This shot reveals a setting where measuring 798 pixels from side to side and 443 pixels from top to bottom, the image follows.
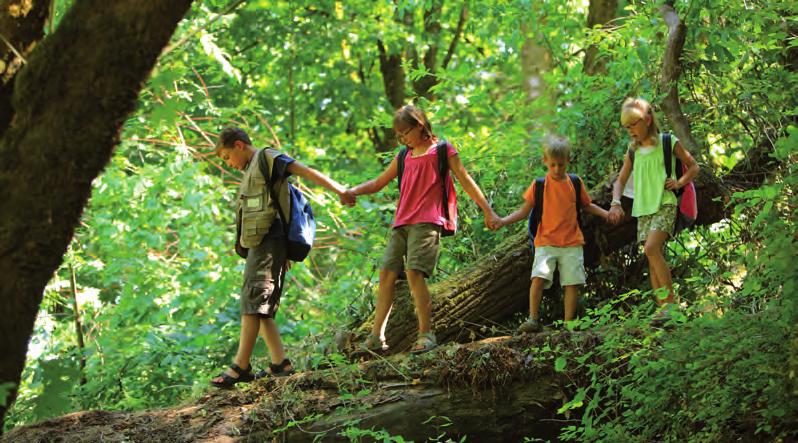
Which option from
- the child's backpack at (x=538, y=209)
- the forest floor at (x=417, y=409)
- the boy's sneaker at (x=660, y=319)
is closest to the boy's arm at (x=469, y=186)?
the child's backpack at (x=538, y=209)

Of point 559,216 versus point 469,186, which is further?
point 559,216

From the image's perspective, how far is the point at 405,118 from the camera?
569 cm

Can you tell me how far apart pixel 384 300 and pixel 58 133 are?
3.58m

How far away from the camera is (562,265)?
581 centimetres

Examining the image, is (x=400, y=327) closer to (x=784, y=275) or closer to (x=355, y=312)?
(x=355, y=312)

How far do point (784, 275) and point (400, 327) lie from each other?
3.07m

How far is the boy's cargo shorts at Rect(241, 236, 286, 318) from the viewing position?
5598mm

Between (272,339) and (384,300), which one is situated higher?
(384,300)

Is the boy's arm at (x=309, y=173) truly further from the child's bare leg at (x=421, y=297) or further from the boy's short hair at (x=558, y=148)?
the boy's short hair at (x=558, y=148)

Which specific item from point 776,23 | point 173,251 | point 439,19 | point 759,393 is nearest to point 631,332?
point 759,393

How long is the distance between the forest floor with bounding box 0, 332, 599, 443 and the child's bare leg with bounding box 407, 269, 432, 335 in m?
0.33

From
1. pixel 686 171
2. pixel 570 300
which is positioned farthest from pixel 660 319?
pixel 686 171

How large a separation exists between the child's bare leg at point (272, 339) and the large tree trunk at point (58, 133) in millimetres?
3351

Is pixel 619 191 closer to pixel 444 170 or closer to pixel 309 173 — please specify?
pixel 444 170
